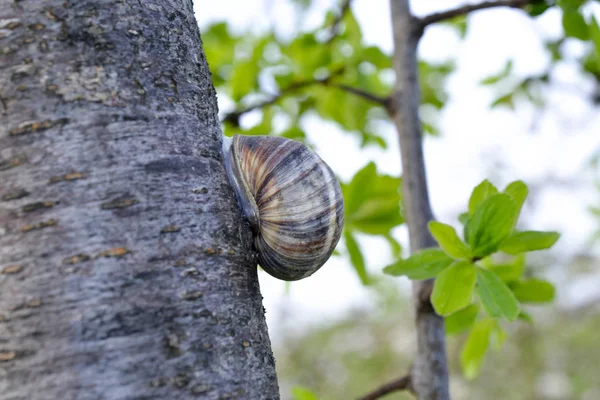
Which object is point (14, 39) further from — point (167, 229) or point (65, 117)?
point (167, 229)

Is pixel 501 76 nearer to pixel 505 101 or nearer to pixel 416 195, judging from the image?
pixel 505 101

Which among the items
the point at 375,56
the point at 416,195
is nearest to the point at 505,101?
the point at 375,56

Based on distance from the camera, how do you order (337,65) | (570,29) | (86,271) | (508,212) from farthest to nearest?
(337,65)
(570,29)
(508,212)
(86,271)

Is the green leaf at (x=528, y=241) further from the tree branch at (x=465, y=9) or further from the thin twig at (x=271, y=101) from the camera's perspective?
the thin twig at (x=271, y=101)

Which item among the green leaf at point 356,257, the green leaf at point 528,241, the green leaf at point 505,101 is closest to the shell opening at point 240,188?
the green leaf at point 528,241

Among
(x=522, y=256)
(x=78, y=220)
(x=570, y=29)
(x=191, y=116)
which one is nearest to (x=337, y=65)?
(x=570, y=29)

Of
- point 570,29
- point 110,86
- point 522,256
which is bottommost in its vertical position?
point 522,256

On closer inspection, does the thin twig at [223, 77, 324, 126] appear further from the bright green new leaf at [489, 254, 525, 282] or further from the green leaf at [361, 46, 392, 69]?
the bright green new leaf at [489, 254, 525, 282]
